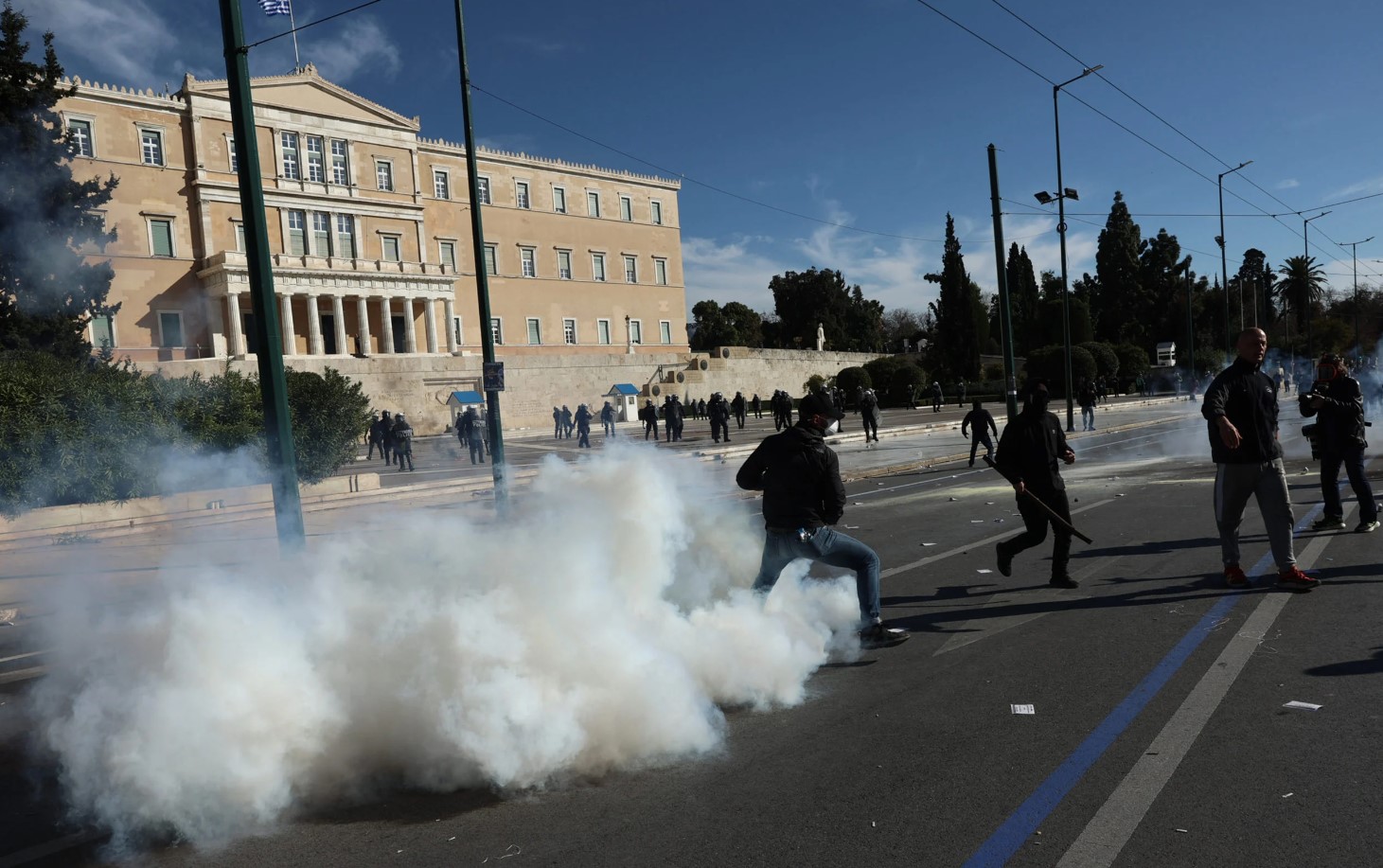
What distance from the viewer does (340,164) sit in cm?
5438

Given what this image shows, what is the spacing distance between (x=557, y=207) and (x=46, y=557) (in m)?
58.0

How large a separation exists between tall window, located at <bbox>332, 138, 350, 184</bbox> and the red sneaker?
2226 inches

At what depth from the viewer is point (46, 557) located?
37.2ft

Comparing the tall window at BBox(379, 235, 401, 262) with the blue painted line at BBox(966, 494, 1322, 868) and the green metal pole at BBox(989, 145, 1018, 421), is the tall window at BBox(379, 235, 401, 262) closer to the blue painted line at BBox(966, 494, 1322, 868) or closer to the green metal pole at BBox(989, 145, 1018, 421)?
the green metal pole at BBox(989, 145, 1018, 421)

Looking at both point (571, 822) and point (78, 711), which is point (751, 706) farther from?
point (78, 711)

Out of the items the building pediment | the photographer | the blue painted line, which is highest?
the building pediment

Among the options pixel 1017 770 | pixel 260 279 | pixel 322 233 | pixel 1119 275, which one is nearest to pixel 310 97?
pixel 322 233

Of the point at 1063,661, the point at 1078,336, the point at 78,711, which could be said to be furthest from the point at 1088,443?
the point at 1078,336

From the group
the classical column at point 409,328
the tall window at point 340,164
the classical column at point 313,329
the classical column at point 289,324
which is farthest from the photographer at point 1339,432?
the tall window at point 340,164

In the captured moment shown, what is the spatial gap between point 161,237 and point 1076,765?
181ft

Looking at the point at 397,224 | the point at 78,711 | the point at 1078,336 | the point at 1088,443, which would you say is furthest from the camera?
the point at 1078,336

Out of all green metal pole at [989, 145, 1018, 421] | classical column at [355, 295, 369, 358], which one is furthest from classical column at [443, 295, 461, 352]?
green metal pole at [989, 145, 1018, 421]

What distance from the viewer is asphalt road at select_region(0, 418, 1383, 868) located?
10.8ft

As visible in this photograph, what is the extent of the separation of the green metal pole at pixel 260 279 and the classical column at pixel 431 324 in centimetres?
5001
